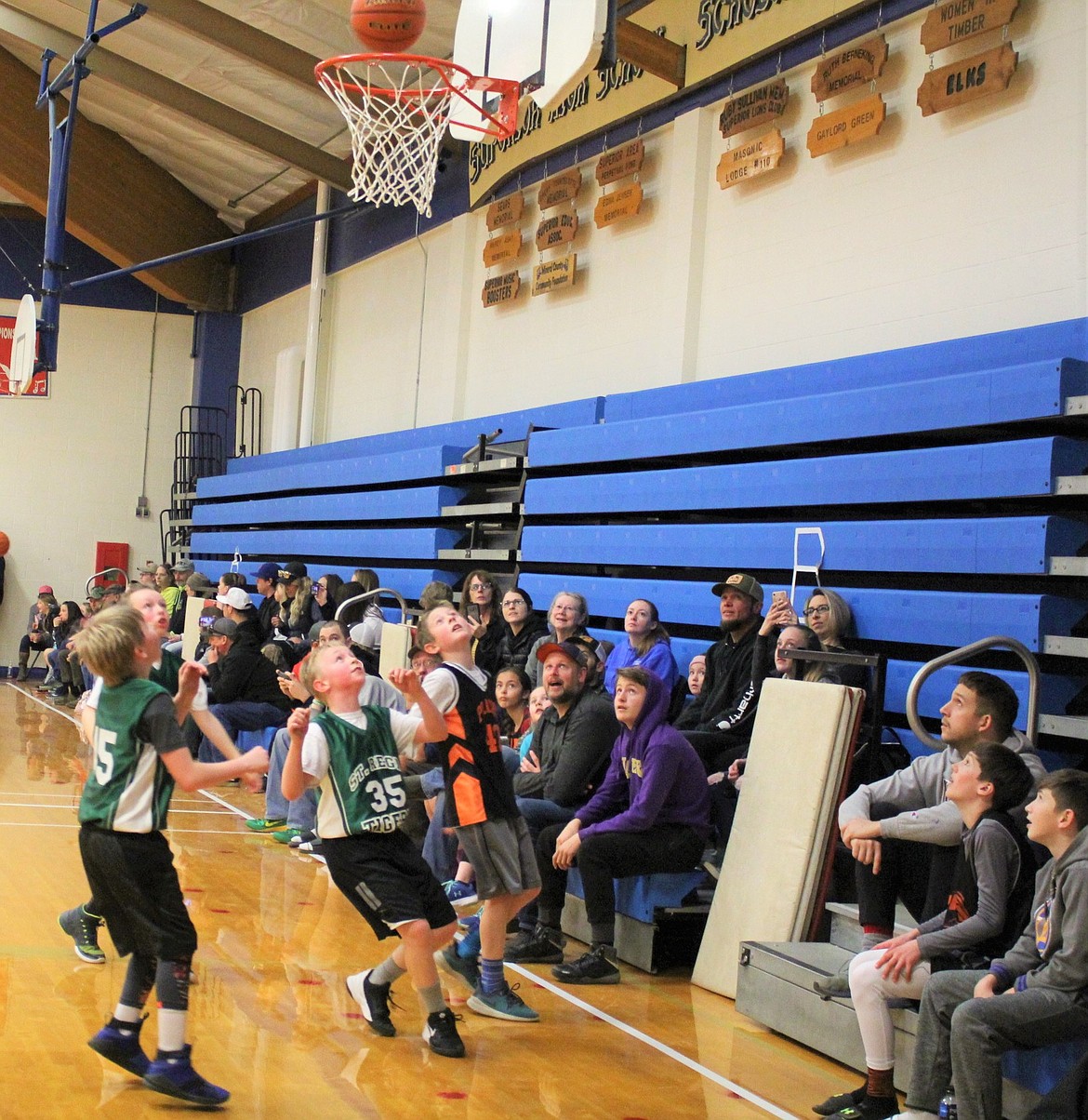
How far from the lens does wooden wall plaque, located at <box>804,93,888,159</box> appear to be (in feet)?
23.0

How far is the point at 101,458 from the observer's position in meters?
18.1

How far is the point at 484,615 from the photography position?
8.10m

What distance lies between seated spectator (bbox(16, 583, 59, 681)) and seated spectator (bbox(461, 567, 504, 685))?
10142 millimetres

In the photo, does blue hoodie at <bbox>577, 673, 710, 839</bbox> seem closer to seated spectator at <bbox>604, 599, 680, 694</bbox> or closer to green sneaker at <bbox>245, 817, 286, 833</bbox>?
seated spectator at <bbox>604, 599, 680, 694</bbox>

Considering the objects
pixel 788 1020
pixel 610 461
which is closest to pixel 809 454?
pixel 610 461

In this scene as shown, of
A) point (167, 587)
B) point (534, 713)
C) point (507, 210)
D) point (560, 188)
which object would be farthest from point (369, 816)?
point (167, 587)

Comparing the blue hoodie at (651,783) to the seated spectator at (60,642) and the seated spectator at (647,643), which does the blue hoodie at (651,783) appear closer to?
the seated spectator at (647,643)

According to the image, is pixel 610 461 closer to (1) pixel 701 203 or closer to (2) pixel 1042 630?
(1) pixel 701 203

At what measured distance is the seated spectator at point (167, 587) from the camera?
45.9ft

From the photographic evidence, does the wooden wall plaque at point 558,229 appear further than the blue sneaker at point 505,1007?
Yes

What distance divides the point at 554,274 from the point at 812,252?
2987 millimetres

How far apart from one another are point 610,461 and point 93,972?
498cm

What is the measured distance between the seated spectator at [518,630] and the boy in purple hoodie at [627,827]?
8.28 feet

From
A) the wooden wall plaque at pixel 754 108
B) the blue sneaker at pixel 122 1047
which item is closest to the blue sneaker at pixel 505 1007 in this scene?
the blue sneaker at pixel 122 1047
